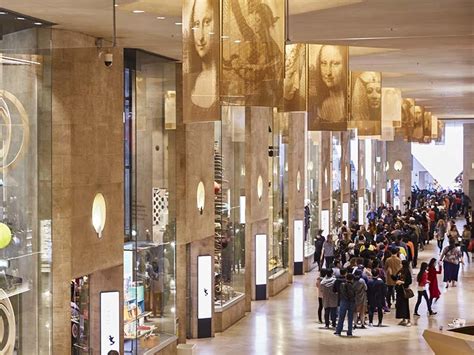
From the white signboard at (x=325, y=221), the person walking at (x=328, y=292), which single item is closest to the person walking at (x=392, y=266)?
the person walking at (x=328, y=292)

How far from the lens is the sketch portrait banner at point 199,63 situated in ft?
30.8

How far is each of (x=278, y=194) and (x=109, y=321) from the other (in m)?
12.0

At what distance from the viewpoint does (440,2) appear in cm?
1114

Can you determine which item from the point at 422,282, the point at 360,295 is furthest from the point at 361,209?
the point at 360,295

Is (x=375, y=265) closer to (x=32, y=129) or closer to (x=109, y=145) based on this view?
(x=109, y=145)

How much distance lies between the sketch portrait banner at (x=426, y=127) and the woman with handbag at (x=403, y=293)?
16.1 metres

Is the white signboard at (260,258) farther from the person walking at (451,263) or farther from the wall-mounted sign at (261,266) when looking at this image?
the person walking at (451,263)

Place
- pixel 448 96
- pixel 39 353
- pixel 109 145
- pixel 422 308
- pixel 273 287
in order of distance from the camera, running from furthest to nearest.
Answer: pixel 448 96
pixel 273 287
pixel 422 308
pixel 109 145
pixel 39 353

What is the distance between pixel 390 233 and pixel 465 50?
38.2 ft

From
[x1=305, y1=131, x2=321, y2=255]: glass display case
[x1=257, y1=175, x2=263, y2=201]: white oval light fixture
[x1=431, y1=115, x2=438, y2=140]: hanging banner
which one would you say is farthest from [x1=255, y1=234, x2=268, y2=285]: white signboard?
[x1=431, y1=115, x2=438, y2=140]: hanging banner

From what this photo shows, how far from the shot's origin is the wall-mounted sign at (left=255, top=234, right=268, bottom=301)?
73.9 ft

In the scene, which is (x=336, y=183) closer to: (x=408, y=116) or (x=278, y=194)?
(x=408, y=116)

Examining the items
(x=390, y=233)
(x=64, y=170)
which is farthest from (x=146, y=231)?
(x=390, y=233)

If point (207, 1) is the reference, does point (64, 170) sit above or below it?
below
